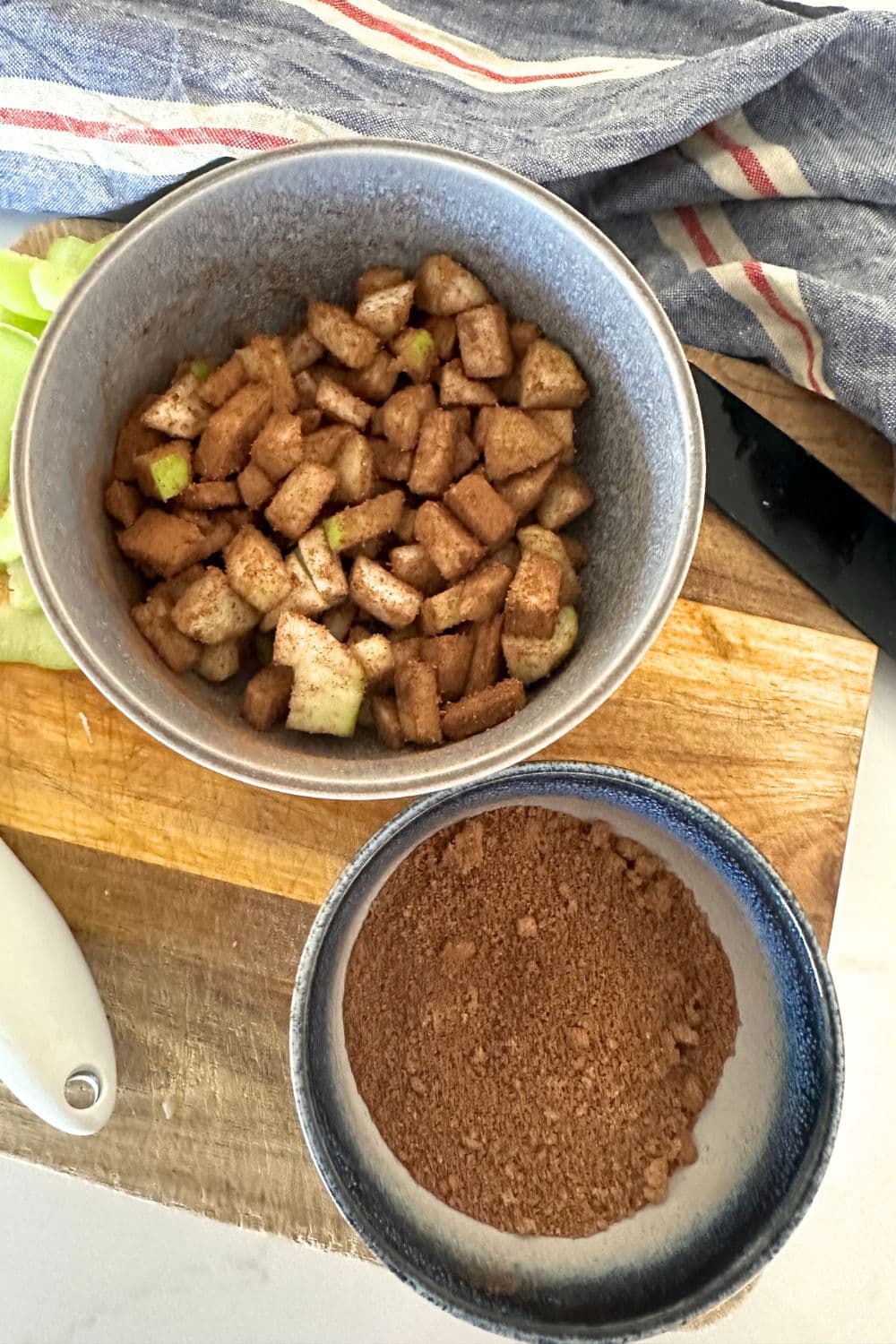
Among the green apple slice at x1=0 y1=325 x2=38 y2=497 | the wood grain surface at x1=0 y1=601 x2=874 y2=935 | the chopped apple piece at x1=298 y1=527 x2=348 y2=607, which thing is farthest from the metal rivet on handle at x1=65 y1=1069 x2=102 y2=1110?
the green apple slice at x1=0 y1=325 x2=38 y2=497

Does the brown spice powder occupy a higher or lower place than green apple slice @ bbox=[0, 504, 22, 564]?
lower

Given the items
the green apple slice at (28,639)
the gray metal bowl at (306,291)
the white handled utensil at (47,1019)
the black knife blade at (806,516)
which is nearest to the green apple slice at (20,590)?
the green apple slice at (28,639)

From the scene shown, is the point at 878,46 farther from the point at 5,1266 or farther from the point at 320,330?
the point at 5,1266

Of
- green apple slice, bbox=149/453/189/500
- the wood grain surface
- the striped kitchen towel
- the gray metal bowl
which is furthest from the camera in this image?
the striped kitchen towel

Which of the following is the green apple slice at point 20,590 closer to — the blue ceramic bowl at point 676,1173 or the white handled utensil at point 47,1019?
the white handled utensil at point 47,1019

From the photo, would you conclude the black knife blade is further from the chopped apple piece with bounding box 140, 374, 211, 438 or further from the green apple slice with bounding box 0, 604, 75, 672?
the green apple slice with bounding box 0, 604, 75, 672

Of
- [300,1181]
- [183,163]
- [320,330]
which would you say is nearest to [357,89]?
[183,163]
